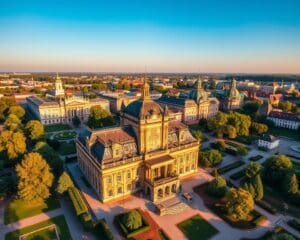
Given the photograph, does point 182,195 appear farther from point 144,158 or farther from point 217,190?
point 144,158

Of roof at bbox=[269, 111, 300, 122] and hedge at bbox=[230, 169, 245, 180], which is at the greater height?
roof at bbox=[269, 111, 300, 122]

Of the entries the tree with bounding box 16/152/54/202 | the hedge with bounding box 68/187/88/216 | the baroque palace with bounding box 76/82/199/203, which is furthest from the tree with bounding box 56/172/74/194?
the baroque palace with bounding box 76/82/199/203

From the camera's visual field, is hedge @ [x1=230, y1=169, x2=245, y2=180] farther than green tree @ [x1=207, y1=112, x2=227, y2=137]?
No

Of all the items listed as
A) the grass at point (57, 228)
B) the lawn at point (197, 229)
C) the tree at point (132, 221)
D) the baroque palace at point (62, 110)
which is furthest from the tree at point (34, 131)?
the lawn at point (197, 229)

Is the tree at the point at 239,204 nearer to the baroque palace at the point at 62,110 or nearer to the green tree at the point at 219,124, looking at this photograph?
the green tree at the point at 219,124

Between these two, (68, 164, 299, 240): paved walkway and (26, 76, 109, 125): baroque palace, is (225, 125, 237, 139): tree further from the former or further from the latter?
(26, 76, 109, 125): baroque palace
